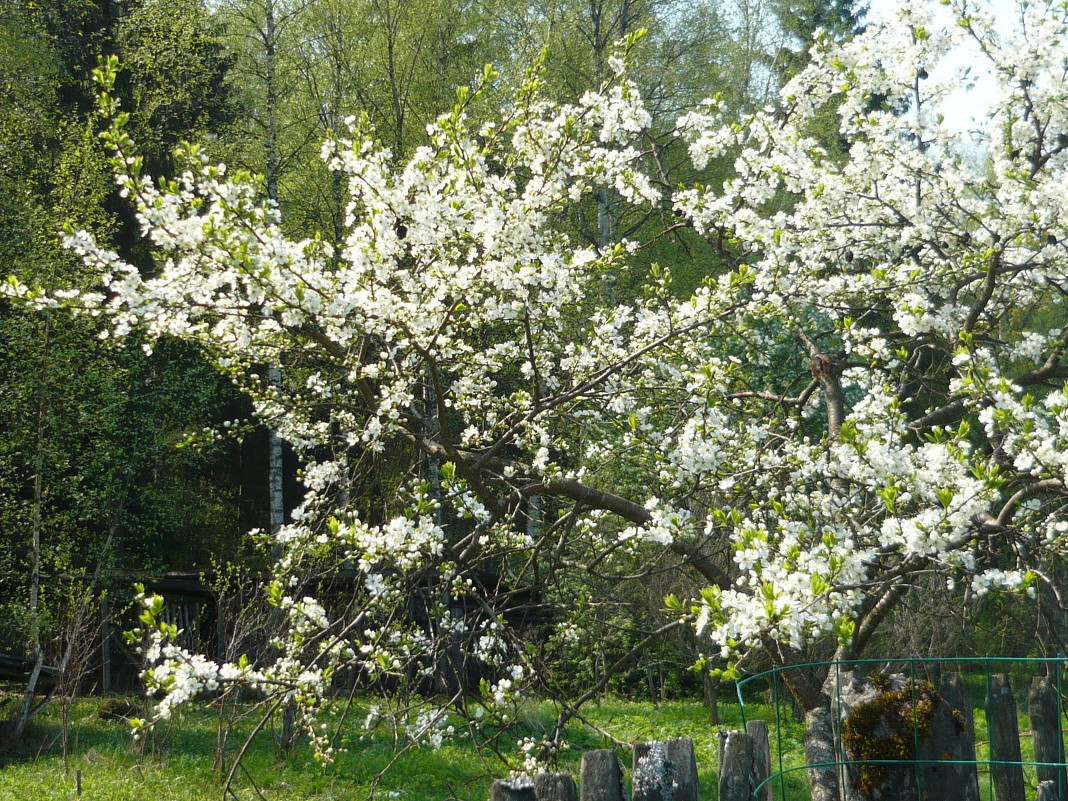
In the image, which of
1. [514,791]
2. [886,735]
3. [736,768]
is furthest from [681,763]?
[886,735]

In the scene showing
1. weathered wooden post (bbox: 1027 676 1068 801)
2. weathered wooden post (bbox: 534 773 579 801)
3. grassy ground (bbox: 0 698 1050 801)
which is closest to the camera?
weathered wooden post (bbox: 534 773 579 801)

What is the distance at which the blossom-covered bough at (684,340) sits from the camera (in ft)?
13.3

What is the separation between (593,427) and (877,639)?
7.63 metres

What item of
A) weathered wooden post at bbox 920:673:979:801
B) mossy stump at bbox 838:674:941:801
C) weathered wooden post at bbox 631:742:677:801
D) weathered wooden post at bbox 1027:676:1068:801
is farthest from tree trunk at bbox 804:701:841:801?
weathered wooden post at bbox 1027:676:1068:801

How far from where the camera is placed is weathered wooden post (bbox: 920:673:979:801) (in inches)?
118

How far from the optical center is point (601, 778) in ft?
9.24

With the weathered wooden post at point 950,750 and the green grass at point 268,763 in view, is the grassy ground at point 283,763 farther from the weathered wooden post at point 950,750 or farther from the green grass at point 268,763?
the weathered wooden post at point 950,750

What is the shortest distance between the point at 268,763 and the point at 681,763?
27.5 ft

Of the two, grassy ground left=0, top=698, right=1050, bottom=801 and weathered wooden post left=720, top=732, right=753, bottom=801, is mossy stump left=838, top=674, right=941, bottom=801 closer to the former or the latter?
weathered wooden post left=720, top=732, right=753, bottom=801

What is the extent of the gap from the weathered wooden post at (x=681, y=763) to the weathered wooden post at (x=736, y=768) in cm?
12

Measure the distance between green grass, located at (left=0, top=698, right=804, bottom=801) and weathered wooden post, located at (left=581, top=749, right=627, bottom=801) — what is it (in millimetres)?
5174

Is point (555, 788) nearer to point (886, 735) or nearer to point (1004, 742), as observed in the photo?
point (886, 735)

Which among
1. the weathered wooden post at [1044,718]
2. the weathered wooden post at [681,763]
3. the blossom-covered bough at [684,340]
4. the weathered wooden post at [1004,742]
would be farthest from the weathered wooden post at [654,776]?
the weathered wooden post at [1044,718]

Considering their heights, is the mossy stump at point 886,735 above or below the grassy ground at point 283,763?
above
